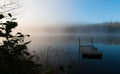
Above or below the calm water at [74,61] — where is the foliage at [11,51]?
above

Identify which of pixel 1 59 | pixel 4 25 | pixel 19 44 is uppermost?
pixel 4 25

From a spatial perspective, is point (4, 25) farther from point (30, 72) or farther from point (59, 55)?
point (59, 55)

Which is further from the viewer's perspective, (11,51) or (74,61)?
(74,61)

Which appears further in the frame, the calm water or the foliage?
the calm water

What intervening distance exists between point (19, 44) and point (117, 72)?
11.6 meters

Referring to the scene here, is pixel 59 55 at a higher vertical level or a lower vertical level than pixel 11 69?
lower

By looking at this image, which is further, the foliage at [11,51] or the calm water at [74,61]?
the calm water at [74,61]

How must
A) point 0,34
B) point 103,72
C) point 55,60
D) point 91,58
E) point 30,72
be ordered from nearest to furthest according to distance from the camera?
point 0,34 < point 30,72 < point 103,72 < point 55,60 < point 91,58

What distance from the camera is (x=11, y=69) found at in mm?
3297

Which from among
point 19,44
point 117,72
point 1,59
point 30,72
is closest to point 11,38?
point 19,44

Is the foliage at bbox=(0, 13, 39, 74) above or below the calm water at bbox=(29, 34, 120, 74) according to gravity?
above

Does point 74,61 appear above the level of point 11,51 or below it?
below

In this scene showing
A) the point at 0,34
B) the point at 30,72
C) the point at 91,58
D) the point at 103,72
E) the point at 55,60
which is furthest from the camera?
the point at 91,58

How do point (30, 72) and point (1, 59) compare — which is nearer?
point (1, 59)
